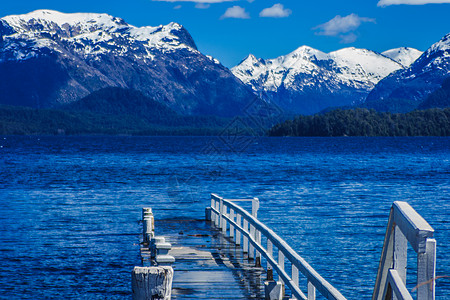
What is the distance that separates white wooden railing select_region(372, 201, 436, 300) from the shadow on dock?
30.6 ft

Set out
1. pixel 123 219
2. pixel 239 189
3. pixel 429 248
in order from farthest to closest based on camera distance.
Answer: pixel 239 189 → pixel 123 219 → pixel 429 248

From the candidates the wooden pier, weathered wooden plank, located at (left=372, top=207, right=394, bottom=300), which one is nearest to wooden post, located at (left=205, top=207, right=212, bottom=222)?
the wooden pier

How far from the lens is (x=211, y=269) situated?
19.1 meters

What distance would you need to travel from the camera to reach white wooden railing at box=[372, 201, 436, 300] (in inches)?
193

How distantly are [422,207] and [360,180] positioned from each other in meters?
32.9

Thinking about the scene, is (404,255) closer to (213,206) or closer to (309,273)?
(309,273)

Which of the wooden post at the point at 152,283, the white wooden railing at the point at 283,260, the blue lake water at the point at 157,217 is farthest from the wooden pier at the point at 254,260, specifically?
the blue lake water at the point at 157,217

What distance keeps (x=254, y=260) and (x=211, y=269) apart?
184 cm

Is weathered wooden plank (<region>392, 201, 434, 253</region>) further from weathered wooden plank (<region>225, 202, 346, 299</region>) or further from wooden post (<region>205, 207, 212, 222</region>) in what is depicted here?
wooden post (<region>205, 207, 212, 222</region>)


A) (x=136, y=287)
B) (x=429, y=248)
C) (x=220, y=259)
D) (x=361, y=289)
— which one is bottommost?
(x=361, y=289)

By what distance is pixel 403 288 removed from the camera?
543cm

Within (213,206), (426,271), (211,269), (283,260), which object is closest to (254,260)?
(211,269)

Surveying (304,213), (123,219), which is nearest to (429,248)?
(123,219)

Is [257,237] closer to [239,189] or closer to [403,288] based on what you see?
[403,288]
